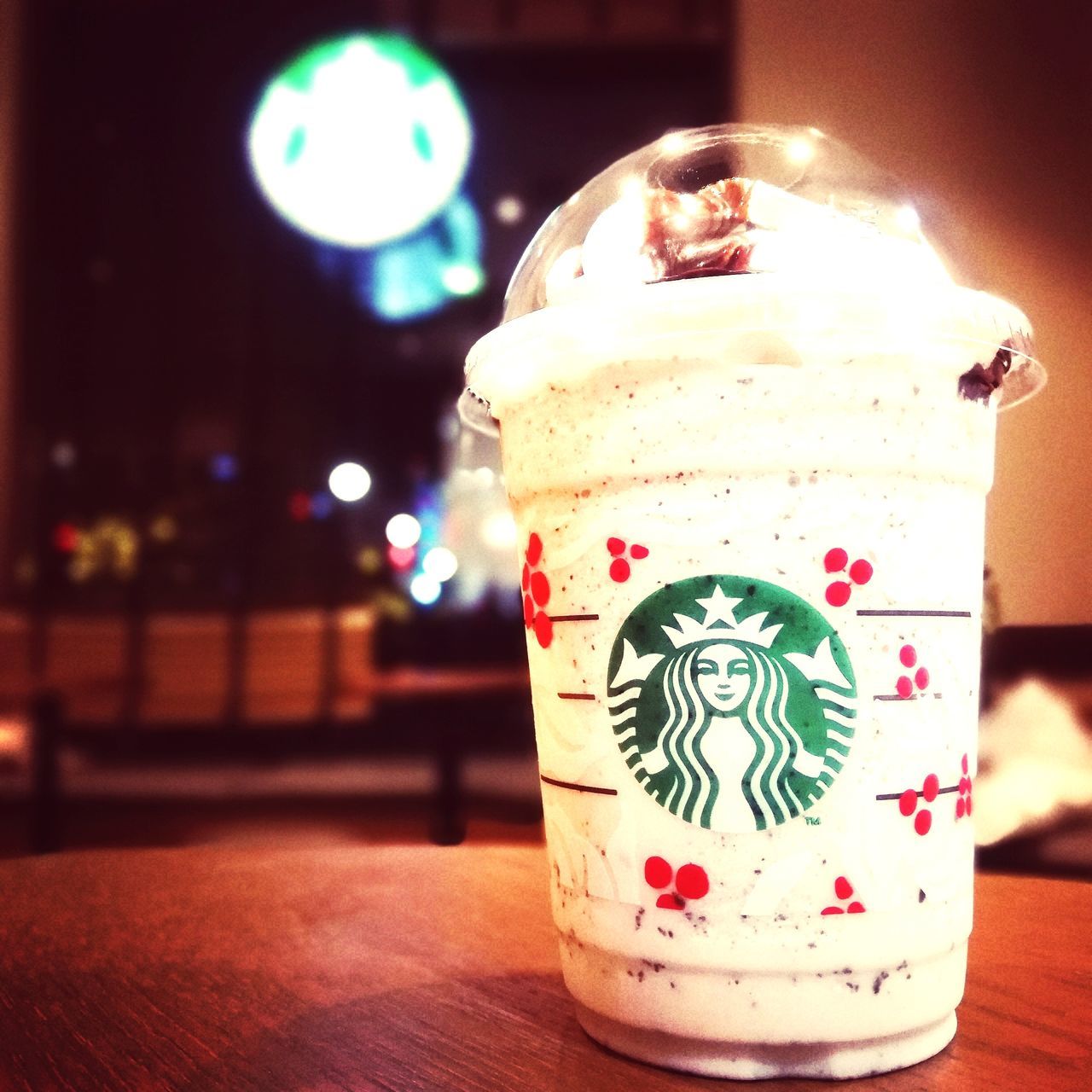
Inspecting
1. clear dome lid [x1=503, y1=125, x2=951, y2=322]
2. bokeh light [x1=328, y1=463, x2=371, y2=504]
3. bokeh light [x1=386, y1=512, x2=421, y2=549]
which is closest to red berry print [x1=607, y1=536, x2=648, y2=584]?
clear dome lid [x1=503, y1=125, x2=951, y2=322]

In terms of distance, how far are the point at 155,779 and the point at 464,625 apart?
2557 mm

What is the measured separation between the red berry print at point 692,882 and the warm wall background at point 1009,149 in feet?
1.54

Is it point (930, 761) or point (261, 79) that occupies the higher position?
point (261, 79)

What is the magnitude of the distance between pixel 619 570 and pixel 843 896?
0.56 ft

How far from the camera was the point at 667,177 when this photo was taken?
1.86ft

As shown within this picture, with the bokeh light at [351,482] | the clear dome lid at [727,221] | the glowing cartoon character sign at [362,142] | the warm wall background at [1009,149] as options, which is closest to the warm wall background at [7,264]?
the glowing cartoon character sign at [362,142]

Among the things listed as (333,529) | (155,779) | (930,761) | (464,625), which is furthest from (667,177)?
(464,625)

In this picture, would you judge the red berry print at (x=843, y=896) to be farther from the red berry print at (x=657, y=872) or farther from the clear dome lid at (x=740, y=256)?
the clear dome lid at (x=740, y=256)

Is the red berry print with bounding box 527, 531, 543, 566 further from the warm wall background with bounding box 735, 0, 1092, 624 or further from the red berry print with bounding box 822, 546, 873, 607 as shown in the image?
the warm wall background with bounding box 735, 0, 1092, 624

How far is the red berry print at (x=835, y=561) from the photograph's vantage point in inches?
17.0

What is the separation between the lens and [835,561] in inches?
17.0

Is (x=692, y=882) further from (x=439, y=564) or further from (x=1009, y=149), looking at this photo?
(x=439, y=564)

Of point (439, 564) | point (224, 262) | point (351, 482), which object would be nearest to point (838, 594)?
point (224, 262)

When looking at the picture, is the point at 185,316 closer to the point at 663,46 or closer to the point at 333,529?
the point at 333,529
